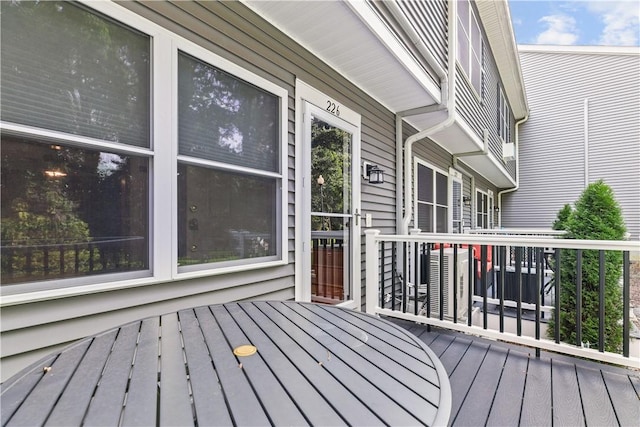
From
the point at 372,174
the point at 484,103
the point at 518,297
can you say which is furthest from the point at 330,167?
the point at 484,103

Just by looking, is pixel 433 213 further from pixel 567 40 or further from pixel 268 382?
pixel 567 40

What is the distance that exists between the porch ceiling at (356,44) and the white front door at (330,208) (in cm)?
51

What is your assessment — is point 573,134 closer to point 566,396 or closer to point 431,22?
point 431,22

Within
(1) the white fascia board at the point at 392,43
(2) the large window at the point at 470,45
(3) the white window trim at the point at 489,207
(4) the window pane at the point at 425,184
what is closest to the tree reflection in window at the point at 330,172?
(1) the white fascia board at the point at 392,43

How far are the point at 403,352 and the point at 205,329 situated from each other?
2.63ft

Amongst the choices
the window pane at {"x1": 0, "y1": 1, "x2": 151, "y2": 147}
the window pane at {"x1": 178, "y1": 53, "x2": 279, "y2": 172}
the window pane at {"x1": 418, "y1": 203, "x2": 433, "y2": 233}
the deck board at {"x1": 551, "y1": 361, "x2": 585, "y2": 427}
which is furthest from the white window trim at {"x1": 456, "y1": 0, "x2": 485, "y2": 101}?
the window pane at {"x1": 0, "y1": 1, "x2": 151, "y2": 147}

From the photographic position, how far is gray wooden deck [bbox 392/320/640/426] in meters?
1.61

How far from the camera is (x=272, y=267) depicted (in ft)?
8.11

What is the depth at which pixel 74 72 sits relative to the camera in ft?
4.77

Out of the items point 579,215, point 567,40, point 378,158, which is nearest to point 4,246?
point 378,158

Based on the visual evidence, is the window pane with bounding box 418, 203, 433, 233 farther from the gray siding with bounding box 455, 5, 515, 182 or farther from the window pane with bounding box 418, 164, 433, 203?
the gray siding with bounding box 455, 5, 515, 182

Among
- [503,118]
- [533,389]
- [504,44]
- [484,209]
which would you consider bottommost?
[533,389]

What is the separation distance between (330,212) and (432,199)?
3245mm

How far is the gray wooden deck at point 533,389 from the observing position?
1.61 m
